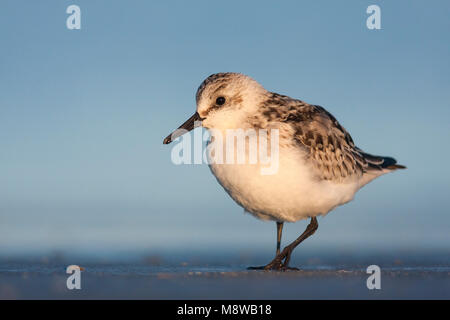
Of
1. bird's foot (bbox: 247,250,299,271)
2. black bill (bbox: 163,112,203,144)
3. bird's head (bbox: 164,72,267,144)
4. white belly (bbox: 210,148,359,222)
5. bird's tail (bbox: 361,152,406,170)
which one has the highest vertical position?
bird's head (bbox: 164,72,267,144)

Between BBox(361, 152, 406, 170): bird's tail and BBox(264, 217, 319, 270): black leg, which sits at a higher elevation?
BBox(361, 152, 406, 170): bird's tail

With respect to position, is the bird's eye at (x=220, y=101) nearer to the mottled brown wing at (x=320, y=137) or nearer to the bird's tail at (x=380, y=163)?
the mottled brown wing at (x=320, y=137)

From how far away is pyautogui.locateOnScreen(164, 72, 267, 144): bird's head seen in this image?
9.21 meters

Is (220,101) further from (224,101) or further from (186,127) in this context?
(186,127)

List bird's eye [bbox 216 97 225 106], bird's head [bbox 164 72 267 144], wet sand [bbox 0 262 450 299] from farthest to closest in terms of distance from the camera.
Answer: bird's eye [bbox 216 97 225 106], bird's head [bbox 164 72 267 144], wet sand [bbox 0 262 450 299]

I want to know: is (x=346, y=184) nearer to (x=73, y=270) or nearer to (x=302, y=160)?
(x=302, y=160)

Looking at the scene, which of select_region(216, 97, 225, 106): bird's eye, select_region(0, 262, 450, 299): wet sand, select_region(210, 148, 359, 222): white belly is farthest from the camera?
select_region(216, 97, 225, 106): bird's eye

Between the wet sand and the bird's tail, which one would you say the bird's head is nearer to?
the wet sand

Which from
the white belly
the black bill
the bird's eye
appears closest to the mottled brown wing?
the white belly

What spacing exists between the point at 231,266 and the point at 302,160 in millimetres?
2578

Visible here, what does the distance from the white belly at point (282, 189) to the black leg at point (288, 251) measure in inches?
7.8

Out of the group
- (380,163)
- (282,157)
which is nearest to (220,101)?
(282,157)

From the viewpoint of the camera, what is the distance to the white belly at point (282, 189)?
8.78 meters
